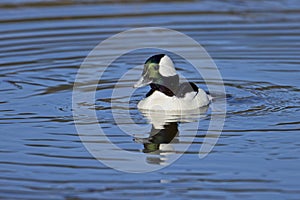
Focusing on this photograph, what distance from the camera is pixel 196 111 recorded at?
470 inches

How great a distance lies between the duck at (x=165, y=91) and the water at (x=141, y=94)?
0.33m

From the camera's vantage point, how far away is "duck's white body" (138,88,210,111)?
1195 cm

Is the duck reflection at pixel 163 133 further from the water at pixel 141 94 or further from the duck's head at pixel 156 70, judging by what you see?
the duck's head at pixel 156 70

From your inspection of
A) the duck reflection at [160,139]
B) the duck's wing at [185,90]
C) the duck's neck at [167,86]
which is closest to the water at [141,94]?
the duck reflection at [160,139]

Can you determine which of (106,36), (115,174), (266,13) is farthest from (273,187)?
(266,13)

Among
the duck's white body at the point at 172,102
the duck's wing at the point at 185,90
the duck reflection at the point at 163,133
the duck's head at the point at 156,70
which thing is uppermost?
the duck's head at the point at 156,70

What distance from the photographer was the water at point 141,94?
875 centimetres

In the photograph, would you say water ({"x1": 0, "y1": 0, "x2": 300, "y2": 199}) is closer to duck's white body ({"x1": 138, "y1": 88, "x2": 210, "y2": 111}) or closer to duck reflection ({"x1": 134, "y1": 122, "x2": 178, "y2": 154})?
duck reflection ({"x1": 134, "y1": 122, "x2": 178, "y2": 154})

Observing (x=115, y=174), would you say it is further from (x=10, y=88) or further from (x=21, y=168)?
(x=10, y=88)

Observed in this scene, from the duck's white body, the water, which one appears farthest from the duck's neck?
the water

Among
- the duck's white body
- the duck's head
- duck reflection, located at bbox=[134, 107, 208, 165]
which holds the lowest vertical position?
duck reflection, located at bbox=[134, 107, 208, 165]

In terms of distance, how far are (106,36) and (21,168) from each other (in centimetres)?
791

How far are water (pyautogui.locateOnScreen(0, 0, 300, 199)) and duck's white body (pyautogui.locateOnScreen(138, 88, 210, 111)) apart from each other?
0.22 m

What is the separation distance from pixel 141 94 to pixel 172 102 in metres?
1.36
